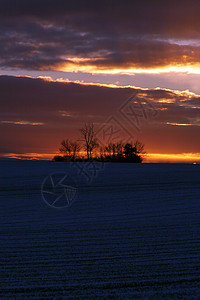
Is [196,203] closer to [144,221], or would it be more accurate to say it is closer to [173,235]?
[144,221]

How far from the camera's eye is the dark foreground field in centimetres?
376

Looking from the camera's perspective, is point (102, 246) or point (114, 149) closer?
point (102, 246)

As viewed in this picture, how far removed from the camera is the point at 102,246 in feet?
17.9

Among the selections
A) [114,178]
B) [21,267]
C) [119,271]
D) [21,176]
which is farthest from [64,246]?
[21,176]

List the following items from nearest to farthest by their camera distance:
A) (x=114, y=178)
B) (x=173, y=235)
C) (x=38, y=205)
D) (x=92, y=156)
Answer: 1. (x=173, y=235)
2. (x=38, y=205)
3. (x=114, y=178)
4. (x=92, y=156)

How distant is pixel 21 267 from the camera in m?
4.45

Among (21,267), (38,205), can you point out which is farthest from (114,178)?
(21,267)

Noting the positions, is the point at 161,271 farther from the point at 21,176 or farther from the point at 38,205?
the point at 21,176

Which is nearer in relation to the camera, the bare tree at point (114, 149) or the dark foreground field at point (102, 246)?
the dark foreground field at point (102, 246)

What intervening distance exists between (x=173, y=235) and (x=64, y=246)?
1.82 m

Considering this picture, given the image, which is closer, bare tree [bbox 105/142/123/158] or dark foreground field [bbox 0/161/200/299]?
dark foreground field [bbox 0/161/200/299]

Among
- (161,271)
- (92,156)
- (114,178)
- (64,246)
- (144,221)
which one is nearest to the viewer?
(161,271)

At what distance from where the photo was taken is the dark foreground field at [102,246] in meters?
3.76

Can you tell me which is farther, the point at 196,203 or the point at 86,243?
the point at 196,203
